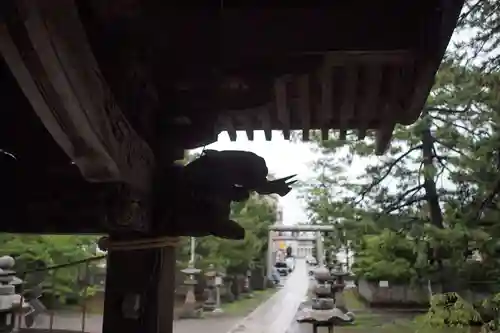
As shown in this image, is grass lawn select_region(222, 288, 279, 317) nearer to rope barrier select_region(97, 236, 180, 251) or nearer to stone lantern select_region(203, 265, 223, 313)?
stone lantern select_region(203, 265, 223, 313)

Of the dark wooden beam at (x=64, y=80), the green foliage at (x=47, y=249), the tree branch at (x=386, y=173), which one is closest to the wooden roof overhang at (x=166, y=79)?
the dark wooden beam at (x=64, y=80)

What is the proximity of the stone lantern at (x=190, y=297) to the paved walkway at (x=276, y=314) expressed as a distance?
103cm

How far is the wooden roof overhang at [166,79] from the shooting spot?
542mm

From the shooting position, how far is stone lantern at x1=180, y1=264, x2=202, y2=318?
373 inches

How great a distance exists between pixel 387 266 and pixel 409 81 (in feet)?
24.0

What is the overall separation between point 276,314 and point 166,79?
9.21m

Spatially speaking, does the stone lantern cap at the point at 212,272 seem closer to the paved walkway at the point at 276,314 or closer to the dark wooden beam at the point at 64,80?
the paved walkway at the point at 276,314

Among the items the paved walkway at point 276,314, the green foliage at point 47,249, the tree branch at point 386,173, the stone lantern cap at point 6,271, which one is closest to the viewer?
the stone lantern cap at point 6,271

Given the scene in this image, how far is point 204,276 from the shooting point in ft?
33.7

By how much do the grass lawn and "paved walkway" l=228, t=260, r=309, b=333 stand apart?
0.16 meters

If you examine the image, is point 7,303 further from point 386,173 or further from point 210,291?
point 210,291

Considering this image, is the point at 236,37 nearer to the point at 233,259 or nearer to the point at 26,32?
the point at 26,32

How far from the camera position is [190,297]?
31.5ft

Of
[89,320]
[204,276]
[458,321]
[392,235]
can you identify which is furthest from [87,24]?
[204,276]
